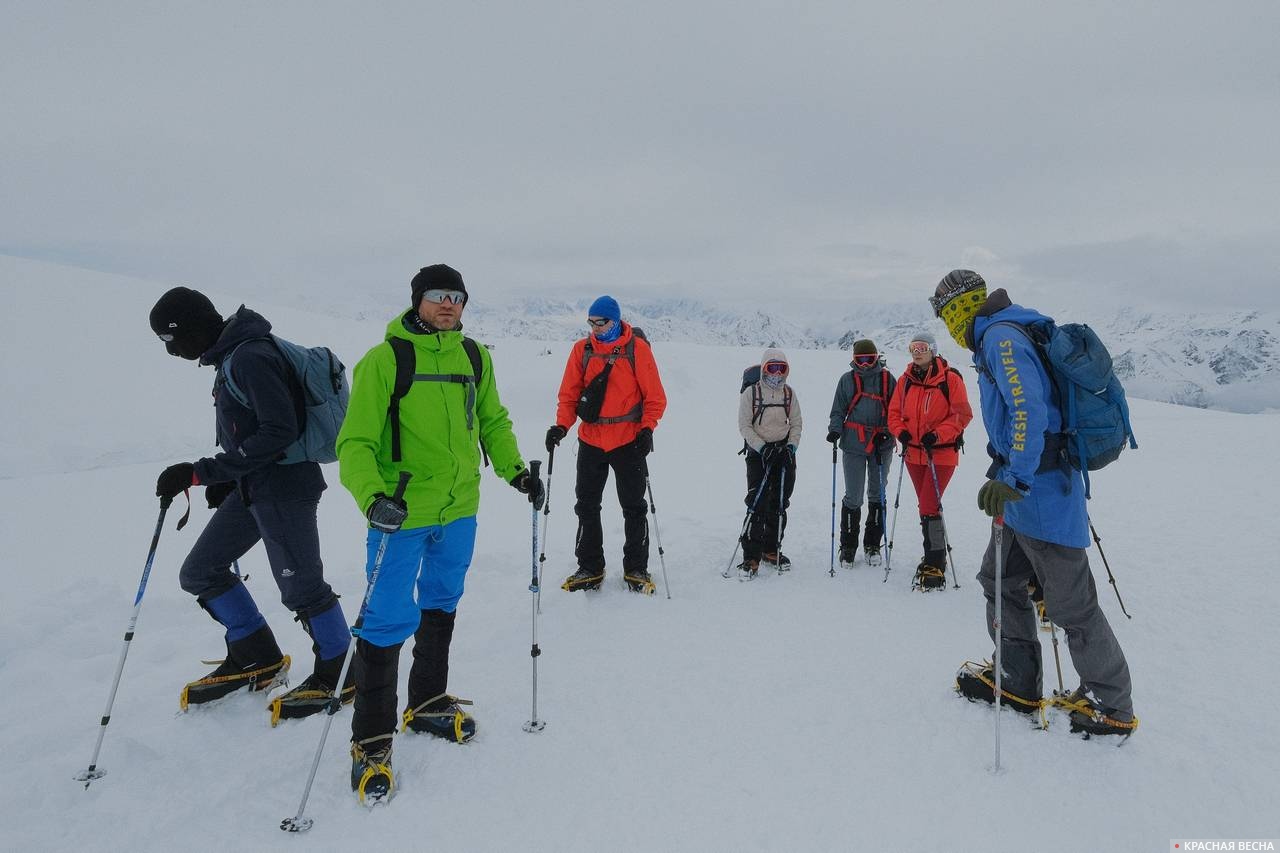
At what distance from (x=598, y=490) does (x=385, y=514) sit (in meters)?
3.33

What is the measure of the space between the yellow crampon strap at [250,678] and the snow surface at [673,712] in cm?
9

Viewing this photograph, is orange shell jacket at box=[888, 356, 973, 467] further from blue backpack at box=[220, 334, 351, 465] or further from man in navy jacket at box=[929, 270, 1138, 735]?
blue backpack at box=[220, 334, 351, 465]

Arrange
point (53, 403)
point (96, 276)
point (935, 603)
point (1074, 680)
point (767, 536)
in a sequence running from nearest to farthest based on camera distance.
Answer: point (1074, 680) → point (935, 603) → point (767, 536) → point (53, 403) → point (96, 276)

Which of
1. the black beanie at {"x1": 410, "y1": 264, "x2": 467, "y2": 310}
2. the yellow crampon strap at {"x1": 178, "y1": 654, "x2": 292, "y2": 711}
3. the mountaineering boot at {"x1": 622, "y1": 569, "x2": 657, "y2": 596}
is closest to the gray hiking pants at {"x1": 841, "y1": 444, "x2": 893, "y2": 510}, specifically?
Result: the mountaineering boot at {"x1": 622, "y1": 569, "x2": 657, "y2": 596}

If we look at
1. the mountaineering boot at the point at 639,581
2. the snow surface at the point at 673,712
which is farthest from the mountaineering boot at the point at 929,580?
the mountaineering boot at the point at 639,581

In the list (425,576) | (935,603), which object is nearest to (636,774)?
(425,576)

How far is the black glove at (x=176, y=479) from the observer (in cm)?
361

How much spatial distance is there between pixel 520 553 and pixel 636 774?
13.3ft

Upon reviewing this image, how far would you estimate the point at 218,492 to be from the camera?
416 centimetres

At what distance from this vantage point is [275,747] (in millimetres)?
3889

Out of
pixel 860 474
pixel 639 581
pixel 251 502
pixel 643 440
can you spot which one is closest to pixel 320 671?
pixel 251 502

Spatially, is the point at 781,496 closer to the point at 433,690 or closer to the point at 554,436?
the point at 554,436

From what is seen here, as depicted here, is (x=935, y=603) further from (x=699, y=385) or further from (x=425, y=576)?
(x=699, y=385)

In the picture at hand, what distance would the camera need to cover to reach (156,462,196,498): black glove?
11.8ft
